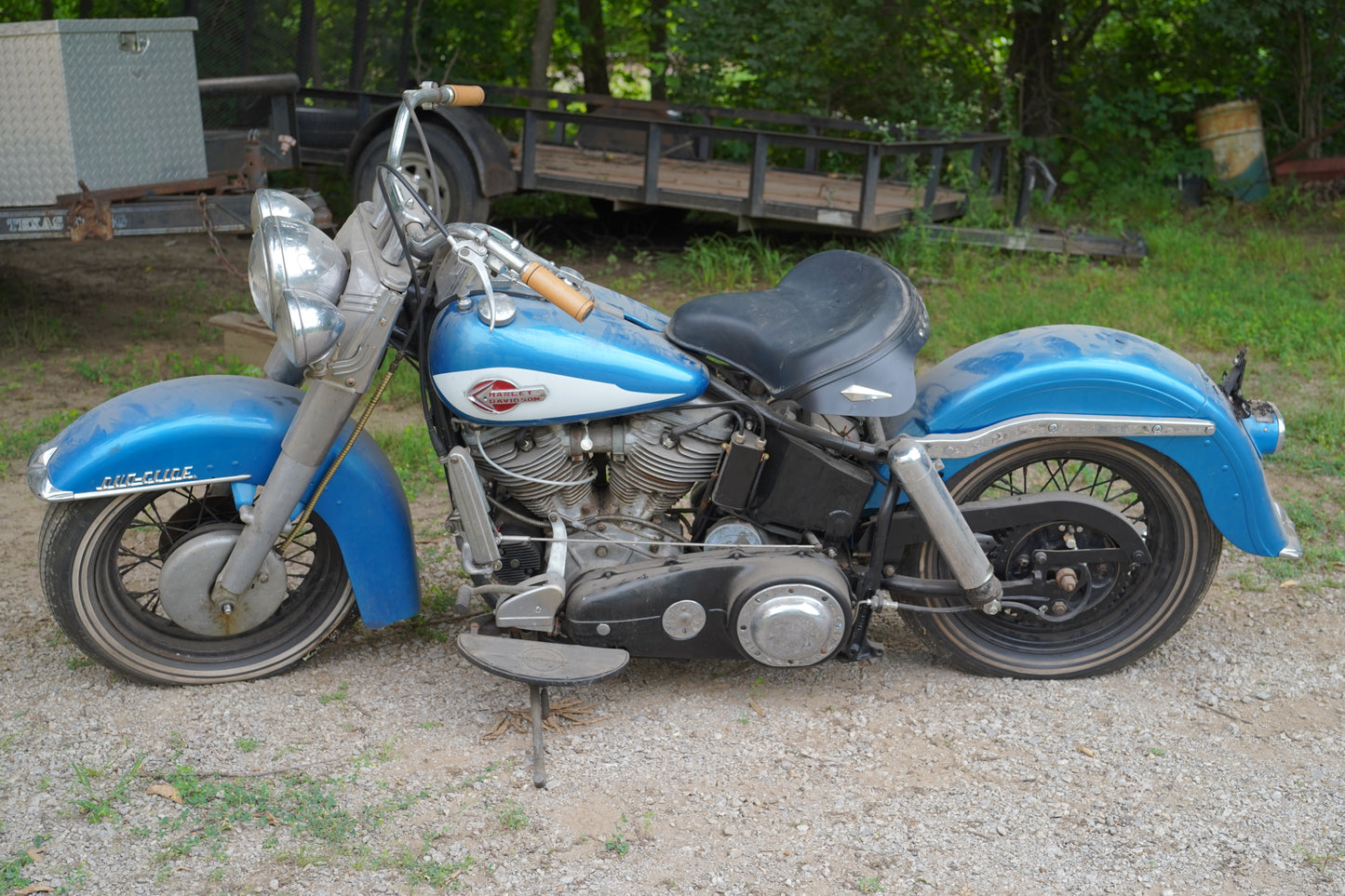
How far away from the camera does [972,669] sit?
350cm

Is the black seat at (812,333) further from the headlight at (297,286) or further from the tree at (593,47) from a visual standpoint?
the tree at (593,47)

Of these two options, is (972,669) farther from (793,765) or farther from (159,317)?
(159,317)

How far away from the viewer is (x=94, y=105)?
5.67 m

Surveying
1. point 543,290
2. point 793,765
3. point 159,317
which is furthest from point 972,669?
point 159,317

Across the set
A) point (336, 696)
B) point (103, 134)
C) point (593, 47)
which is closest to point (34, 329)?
point (103, 134)

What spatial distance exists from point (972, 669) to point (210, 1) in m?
7.19

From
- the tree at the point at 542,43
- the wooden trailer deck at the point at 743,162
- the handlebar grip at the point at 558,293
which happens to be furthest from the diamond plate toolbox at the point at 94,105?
the tree at the point at 542,43

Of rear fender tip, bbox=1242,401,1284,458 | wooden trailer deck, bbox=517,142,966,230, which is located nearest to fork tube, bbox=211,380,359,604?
rear fender tip, bbox=1242,401,1284,458

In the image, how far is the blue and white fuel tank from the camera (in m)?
2.96

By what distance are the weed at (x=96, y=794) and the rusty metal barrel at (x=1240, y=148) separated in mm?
10221

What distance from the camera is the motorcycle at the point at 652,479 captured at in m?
3.02

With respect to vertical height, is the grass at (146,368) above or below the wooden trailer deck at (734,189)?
below

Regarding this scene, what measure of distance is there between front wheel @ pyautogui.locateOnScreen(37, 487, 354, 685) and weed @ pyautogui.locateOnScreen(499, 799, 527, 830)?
2.89ft

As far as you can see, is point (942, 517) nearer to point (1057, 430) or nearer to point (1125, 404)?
point (1057, 430)
